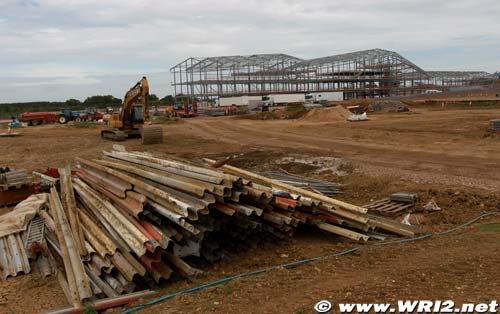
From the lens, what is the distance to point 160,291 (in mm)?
6445

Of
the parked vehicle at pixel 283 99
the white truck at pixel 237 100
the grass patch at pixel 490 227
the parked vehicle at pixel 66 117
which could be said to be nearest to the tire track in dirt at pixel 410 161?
the grass patch at pixel 490 227

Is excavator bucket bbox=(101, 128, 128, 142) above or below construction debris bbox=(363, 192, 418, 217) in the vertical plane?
above

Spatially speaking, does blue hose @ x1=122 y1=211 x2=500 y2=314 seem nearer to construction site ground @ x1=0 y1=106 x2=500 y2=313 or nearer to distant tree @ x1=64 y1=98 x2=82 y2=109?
construction site ground @ x1=0 y1=106 x2=500 y2=313

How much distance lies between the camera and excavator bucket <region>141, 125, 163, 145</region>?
2624 cm

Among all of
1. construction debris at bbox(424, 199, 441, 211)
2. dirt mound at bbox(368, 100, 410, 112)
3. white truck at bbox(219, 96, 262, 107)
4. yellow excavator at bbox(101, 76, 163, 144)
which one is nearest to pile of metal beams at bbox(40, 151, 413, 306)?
construction debris at bbox(424, 199, 441, 211)

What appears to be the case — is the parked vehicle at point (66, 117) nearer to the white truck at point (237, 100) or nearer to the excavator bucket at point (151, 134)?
the white truck at point (237, 100)

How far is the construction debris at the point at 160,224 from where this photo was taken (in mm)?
6520

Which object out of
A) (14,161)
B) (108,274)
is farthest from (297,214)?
(14,161)

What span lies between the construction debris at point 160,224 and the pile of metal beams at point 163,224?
0.02 meters

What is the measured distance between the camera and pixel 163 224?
23.2ft

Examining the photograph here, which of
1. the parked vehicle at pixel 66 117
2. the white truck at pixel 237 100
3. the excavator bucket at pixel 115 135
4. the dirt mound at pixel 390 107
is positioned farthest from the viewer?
the white truck at pixel 237 100

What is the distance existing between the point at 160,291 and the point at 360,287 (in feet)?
9.29

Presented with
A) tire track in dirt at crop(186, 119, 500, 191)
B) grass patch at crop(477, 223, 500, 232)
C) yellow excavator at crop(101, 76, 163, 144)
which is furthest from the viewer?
yellow excavator at crop(101, 76, 163, 144)

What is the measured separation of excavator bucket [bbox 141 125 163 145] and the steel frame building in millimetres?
53868
